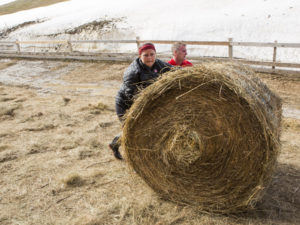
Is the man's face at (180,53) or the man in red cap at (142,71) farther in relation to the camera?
the man's face at (180,53)

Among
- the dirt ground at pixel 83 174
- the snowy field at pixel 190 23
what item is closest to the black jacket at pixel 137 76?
the dirt ground at pixel 83 174

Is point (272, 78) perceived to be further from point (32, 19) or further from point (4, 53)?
point (32, 19)

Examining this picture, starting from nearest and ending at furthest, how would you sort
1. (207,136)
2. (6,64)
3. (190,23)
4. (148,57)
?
(207,136), (148,57), (6,64), (190,23)

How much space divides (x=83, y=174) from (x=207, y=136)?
210 centimetres

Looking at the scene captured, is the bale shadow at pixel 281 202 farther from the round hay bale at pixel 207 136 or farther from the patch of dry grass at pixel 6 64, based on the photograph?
the patch of dry grass at pixel 6 64

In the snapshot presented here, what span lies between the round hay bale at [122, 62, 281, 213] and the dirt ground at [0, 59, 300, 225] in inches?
12.1

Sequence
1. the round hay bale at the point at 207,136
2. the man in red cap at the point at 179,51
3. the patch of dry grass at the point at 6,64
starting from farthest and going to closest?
the patch of dry grass at the point at 6,64
the man in red cap at the point at 179,51
the round hay bale at the point at 207,136

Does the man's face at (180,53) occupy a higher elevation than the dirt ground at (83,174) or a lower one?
higher

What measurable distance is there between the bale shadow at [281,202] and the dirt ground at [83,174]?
0.01 m

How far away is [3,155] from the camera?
15.3ft

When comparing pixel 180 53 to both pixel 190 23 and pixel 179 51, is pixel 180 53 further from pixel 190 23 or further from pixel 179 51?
pixel 190 23

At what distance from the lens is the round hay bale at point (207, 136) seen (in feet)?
8.68

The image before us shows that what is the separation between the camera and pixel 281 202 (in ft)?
10.5

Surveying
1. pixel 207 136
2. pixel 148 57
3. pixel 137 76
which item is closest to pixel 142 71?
pixel 137 76
